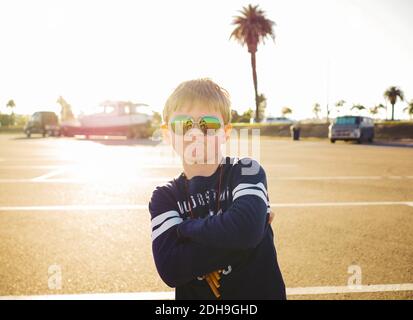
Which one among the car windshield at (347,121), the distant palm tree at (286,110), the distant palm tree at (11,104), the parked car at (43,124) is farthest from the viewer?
the distant palm tree at (286,110)

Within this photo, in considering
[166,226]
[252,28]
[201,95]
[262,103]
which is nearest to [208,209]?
[166,226]

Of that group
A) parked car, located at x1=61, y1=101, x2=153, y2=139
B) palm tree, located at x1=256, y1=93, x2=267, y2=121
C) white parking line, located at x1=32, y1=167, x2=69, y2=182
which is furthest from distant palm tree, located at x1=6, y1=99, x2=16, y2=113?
white parking line, located at x1=32, y1=167, x2=69, y2=182

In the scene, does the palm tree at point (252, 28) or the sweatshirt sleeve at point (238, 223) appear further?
the palm tree at point (252, 28)

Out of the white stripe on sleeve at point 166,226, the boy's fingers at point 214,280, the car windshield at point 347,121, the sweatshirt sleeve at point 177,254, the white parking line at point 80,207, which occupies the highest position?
the car windshield at point 347,121

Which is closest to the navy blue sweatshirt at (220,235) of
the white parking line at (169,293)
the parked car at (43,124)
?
the white parking line at (169,293)

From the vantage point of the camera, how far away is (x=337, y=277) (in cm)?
321

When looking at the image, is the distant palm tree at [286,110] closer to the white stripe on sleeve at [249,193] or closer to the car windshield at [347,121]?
the car windshield at [347,121]

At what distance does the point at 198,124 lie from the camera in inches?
61.5

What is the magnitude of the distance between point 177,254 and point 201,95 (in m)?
0.64

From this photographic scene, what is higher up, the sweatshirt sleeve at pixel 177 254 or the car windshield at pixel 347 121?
the car windshield at pixel 347 121

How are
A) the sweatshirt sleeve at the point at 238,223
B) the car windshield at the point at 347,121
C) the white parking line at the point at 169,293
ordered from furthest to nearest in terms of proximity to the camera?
the car windshield at the point at 347,121 → the white parking line at the point at 169,293 → the sweatshirt sleeve at the point at 238,223

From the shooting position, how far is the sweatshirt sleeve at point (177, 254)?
147cm

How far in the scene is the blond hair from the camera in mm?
1587
